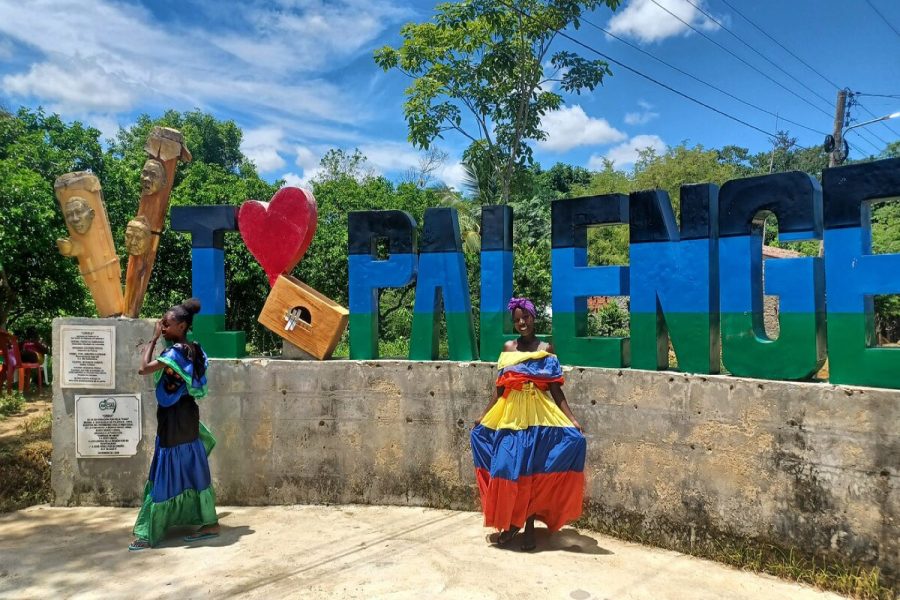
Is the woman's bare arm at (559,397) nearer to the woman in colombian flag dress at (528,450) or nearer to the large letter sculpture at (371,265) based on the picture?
the woman in colombian flag dress at (528,450)

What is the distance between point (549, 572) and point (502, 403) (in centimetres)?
115

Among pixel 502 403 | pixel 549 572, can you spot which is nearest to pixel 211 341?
pixel 502 403

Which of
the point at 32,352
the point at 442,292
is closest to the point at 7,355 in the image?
the point at 32,352

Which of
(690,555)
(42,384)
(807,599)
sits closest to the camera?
(807,599)

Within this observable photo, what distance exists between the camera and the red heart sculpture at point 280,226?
18.7ft

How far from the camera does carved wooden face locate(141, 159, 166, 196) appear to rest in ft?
19.0

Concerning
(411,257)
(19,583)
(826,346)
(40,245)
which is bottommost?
(19,583)

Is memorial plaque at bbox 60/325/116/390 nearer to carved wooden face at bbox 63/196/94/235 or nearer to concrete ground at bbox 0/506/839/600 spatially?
carved wooden face at bbox 63/196/94/235

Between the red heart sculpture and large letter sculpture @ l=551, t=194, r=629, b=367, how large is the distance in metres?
2.24

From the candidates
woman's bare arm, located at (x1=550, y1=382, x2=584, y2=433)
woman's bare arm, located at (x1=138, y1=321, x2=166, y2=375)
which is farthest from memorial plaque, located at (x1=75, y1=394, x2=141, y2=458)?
woman's bare arm, located at (x1=550, y1=382, x2=584, y2=433)

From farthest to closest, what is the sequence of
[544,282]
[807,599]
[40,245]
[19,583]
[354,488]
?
[544,282] < [40,245] < [354,488] < [19,583] < [807,599]

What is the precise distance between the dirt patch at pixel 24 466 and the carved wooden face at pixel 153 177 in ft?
9.31

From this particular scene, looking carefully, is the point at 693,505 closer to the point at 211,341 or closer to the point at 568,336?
the point at 568,336

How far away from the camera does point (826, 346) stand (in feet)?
13.5
